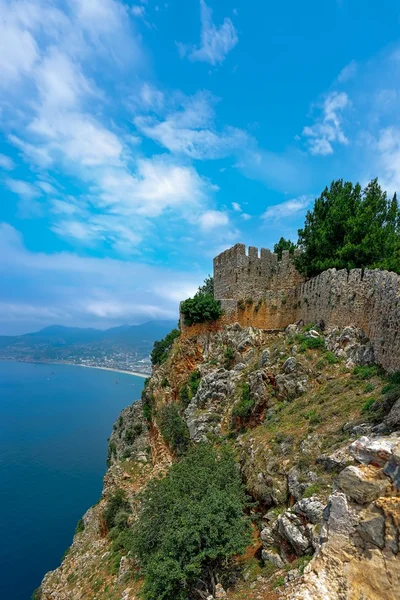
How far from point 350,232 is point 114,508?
24.1 meters

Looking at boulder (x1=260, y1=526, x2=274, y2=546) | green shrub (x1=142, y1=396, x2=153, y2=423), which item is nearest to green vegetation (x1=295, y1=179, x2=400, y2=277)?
boulder (x1=260, y1=526, x2=274, y2=546)

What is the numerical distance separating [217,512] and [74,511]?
47966 millimetres

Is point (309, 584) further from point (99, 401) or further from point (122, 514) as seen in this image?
point (99, 401)

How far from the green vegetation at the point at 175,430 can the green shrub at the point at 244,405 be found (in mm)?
4697

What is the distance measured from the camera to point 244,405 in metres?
16.0

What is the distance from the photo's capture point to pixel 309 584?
5.23 metres

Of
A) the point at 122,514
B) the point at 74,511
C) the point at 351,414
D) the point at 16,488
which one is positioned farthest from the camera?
the point at 16,488

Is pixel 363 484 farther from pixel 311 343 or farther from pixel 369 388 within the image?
pixel 311 343

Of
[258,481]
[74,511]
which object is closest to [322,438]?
[258,481]

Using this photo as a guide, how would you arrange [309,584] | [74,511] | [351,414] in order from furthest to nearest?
[74,511], [351,414], [309,584]

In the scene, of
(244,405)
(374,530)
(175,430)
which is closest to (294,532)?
(374,530)

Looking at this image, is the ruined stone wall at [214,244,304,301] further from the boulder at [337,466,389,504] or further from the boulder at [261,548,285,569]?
the boulder at [337,466,389,504]

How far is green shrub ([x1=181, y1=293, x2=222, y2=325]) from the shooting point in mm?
23094

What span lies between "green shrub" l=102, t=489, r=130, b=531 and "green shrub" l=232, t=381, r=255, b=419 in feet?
37.3
